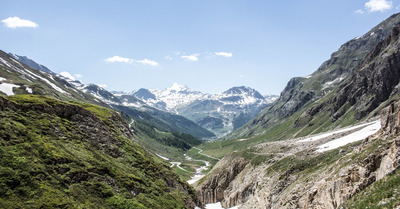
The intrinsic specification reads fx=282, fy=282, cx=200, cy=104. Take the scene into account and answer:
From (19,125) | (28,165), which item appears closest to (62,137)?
(19,125)

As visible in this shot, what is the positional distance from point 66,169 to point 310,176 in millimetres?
41072

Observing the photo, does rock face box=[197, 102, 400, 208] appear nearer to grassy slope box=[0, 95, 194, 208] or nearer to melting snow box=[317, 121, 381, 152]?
melting snow box=[317, 121, 381, 152]

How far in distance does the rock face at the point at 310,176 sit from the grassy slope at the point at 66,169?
2067 centimetres

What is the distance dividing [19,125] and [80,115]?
1750 cm

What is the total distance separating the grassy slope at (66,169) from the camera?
1391 inches

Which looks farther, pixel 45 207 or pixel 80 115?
pixel 80 115

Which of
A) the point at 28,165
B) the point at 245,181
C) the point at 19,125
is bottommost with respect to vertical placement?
the point at 245,181

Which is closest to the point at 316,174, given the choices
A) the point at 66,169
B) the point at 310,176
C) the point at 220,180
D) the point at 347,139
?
the point at 310,176

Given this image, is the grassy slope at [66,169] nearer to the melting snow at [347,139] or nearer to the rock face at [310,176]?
the rock face at [310,176]

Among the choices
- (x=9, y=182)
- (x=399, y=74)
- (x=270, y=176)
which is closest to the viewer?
(x=9, y=182)

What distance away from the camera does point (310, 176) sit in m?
50.9

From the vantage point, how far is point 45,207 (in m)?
34.0

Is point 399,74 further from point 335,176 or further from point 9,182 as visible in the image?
point 9,182

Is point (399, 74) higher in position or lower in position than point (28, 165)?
higher
